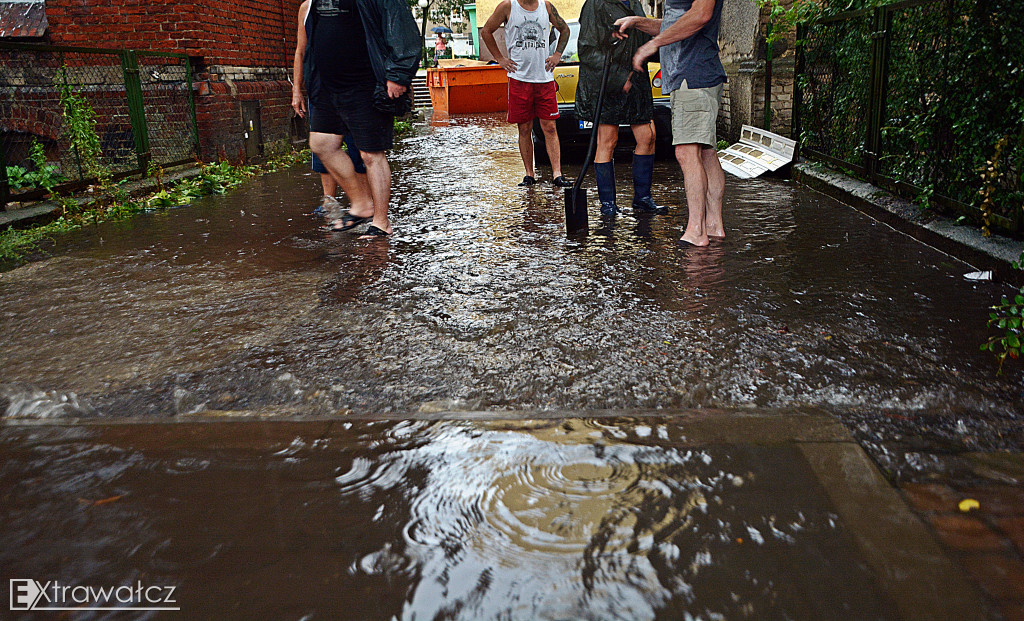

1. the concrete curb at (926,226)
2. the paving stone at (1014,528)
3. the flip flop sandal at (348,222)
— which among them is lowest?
the paving stone at (1014,528)

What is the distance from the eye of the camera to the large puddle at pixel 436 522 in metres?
1.75

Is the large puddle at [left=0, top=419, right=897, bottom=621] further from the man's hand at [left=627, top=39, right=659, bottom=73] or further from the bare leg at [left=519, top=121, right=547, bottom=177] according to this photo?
the bare leg at [left=519, top=121, right=547, bottom=177]


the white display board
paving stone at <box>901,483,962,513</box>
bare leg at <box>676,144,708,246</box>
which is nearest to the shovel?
bare leg at <box>676,144,708,246</box>

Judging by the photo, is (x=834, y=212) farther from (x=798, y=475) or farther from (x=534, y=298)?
(x=798, y=475)

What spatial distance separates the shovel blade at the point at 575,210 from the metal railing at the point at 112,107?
4518 millimetres

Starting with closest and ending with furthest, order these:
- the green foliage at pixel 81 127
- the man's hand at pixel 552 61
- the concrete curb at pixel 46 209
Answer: the concrete curb at pixel 46 209, the green foliage at pixel 81 127, the man's hand at pixel 552 61

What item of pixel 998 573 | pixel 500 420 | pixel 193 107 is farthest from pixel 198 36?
pixel 998 573

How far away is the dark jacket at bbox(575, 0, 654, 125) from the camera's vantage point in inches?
227

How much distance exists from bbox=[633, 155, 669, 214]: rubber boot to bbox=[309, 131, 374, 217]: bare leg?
2.09 metres

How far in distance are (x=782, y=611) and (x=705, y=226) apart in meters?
3.76

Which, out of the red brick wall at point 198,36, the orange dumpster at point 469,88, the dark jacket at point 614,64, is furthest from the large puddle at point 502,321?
the orange dumpster at point 469,88

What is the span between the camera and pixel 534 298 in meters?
3.94

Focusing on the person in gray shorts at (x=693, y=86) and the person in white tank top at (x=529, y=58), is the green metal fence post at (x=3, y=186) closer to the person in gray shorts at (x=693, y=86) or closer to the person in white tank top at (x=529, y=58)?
the person in white tank top at (x=529, y=58)

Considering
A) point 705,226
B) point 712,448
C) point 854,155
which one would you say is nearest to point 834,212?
point 854,155
